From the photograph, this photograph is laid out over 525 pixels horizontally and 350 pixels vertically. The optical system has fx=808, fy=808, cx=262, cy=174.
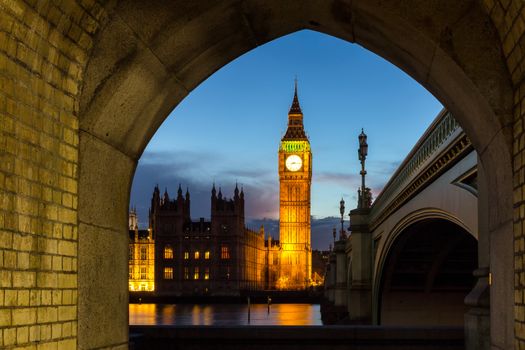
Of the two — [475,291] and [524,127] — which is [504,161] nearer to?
[524,127]

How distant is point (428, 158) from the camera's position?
20469 millimetres

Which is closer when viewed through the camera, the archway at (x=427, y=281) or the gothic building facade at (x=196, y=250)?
the archway at (x=427, y=281)

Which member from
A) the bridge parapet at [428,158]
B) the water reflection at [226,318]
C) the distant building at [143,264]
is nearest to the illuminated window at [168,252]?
the distant building at [143,264]

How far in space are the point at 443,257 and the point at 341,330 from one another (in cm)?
1977

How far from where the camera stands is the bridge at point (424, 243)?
1702 centimetres

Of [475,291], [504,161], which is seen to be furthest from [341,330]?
[504,161]

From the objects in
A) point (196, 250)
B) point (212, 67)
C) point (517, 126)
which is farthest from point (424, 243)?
point (196, 250)

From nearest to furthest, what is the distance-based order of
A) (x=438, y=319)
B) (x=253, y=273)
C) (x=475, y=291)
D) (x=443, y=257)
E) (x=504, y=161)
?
1. (x=504, y=161)
2. (x=475, y=291)
3. (x=443, y=257)
4. (x=438, y=319)
5. (x=253, y=273)

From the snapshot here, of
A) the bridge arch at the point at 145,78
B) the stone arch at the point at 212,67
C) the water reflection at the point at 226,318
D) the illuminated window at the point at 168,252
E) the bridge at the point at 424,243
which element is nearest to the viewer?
the bridge arch at the point at 145,78

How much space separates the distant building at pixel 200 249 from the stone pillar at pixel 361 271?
315 feet

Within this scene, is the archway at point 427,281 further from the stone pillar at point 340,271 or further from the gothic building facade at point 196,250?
the gothic building facade at point 196,250

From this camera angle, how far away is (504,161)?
29.6ft

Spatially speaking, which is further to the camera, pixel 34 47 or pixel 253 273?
pixel 253 273

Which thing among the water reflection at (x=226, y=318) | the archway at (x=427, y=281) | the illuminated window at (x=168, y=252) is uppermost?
the illuminated window at (x=168, y=252)
